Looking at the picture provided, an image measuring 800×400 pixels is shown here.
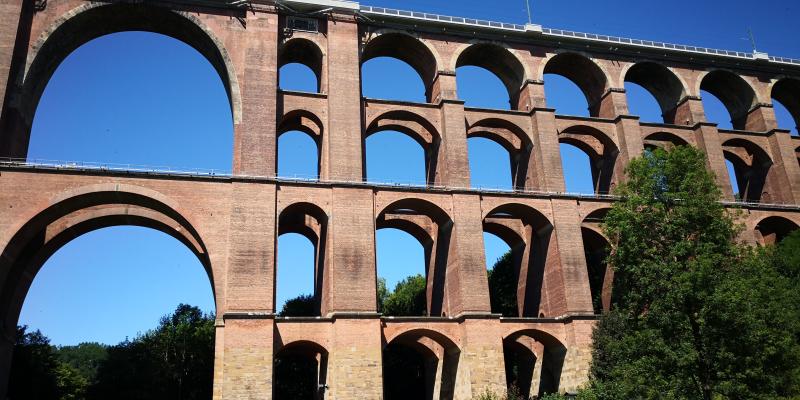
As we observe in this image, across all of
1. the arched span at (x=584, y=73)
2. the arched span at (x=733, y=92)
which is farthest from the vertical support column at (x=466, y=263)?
the arched span at (x=733, y=92)

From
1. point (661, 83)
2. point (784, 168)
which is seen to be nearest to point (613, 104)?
point (661, 83)

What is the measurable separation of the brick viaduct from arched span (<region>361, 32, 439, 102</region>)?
11cm

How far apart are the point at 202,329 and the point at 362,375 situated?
72.1 feet

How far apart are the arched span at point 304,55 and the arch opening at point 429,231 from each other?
7.18 meters

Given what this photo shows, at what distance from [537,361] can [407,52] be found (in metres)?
16.9

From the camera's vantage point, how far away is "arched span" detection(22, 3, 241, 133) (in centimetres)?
2855

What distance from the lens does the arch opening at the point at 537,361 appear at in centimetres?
2902

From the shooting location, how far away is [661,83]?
38.8 metres

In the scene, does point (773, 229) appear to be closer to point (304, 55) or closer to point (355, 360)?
point (355, 360)

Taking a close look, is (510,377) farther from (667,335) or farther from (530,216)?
(667,335)

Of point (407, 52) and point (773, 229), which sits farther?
point (773, 229)

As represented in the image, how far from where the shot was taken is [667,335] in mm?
23234

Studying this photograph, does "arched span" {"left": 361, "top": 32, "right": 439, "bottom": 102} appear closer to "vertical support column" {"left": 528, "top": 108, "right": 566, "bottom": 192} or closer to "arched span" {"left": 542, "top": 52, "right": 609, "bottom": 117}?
"vertical support column" {"left": 528, "top": 108, "right": 566, "bottom": 192}

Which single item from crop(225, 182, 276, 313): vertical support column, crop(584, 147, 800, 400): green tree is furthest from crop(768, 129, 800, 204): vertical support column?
crop(225, 182, 276, 313): vertical support column
